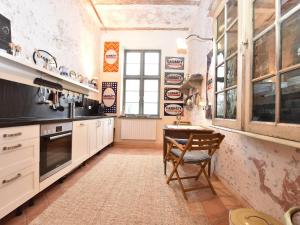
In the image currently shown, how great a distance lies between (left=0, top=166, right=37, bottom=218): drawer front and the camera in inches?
58.3

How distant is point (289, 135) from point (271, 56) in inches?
22.0

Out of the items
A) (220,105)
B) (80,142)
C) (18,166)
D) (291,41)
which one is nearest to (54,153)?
(18,166)

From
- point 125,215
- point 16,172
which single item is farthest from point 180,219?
point 16,172

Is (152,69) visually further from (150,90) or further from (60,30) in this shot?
(60,30)

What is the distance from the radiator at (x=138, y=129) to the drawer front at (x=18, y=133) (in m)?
3.53

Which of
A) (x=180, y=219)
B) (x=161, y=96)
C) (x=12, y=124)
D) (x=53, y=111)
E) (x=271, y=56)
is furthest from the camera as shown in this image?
(x=161, y=96)

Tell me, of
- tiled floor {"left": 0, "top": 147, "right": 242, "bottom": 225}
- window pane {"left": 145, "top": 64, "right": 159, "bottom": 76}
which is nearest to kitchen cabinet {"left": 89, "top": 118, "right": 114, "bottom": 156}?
tiled floor {"left": 0, "top": 147, "right": 242, "bottom": 225}

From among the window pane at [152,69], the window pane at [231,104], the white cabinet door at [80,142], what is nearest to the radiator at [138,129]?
the window pane at [152,69]

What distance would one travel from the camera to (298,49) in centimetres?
107

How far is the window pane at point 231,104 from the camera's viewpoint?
1860mm

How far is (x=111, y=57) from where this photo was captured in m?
5.64

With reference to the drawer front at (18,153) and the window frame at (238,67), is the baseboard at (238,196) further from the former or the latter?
the drawer front at (18,153)

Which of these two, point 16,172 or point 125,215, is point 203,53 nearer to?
point 125,215

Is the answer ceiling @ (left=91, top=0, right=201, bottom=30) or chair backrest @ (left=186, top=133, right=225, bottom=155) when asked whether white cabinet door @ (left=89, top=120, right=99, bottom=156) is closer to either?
chair backrest @ (left=186, top=133, right=225, bottom=155)
